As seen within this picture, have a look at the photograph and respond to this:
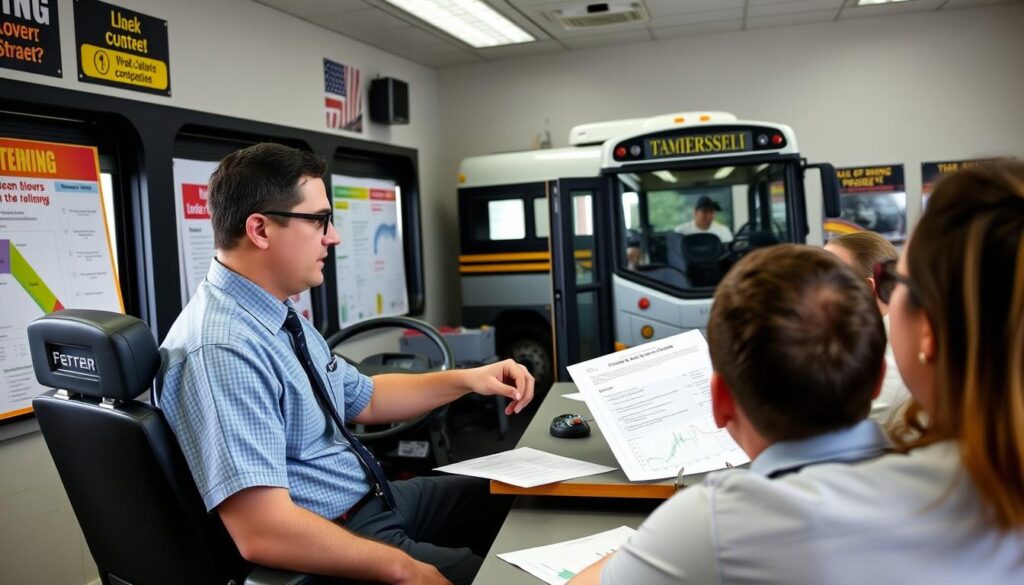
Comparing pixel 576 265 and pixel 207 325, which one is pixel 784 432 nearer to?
pixel 207 325

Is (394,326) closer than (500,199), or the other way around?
(394,326)

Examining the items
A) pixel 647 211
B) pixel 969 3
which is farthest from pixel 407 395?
pixel 969 3

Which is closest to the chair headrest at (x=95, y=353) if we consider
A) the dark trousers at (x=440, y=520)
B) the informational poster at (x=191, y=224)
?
the dark trousers at (x=440, y=520)

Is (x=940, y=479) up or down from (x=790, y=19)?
down

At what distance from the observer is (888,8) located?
5.60m

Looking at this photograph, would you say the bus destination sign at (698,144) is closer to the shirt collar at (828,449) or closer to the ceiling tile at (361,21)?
the ceiling tile at (361,21)

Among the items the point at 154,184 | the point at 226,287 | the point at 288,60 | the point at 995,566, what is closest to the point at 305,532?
the point at 226,287

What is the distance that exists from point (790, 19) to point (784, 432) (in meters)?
5.64

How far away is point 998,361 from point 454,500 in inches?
59.3

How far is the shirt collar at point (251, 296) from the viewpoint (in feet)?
5.41

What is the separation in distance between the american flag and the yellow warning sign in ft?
4.76

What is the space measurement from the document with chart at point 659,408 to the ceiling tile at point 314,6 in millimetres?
3539

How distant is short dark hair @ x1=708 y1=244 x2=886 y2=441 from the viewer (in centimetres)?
82

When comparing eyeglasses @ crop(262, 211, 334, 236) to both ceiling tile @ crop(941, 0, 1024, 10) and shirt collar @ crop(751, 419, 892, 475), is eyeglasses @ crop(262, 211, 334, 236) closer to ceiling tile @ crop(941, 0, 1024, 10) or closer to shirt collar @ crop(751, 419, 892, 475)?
shirt collar @ crop(751, 419, 892, 475)
